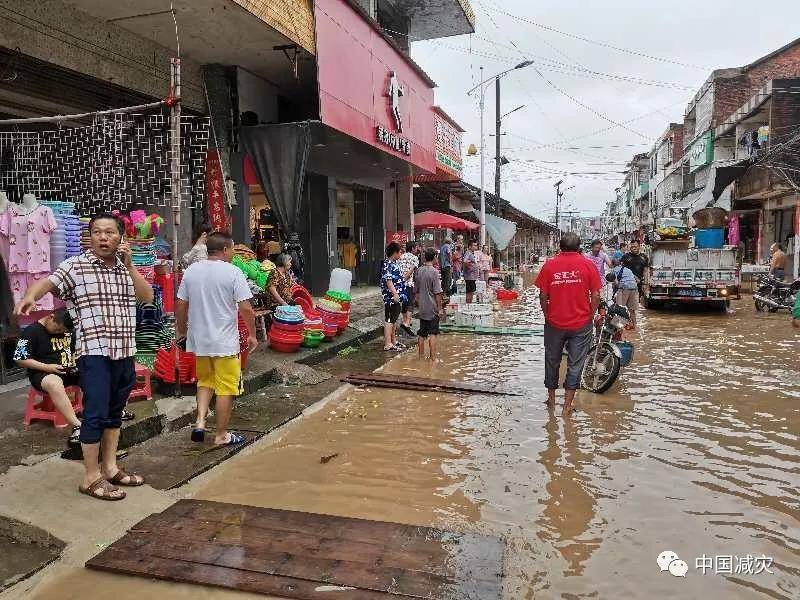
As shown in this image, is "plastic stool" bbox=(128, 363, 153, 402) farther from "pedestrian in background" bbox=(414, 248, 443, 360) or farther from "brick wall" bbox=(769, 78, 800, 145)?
"brick wall" bbox=(769, 78, 800, 145)

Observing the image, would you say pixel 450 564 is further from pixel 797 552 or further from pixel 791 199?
pixel 791 199

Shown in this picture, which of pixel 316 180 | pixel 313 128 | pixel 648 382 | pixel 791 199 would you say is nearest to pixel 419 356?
pixel 648 382

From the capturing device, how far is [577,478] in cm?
462

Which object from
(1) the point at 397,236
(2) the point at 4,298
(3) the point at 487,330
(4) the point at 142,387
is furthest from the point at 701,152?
(2) the point at 4,298

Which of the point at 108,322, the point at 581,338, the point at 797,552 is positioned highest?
the point at 108,322

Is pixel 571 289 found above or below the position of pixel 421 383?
above

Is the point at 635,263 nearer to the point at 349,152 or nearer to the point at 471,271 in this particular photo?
the point at 471,271

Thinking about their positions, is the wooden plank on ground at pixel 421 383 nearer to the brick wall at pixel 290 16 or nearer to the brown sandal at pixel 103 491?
the brown sandal at pixel 103 491

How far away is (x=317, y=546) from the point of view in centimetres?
344

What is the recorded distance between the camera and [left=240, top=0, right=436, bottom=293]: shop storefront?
393 inches

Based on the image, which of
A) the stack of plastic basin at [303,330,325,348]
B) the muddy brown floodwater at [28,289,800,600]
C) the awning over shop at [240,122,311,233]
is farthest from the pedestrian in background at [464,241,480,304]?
the muddy brown floodwater at [28,289,800,600]

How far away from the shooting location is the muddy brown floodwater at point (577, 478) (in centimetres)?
327

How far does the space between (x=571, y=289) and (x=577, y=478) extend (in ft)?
7.33

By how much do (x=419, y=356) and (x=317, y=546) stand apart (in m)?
6.34
